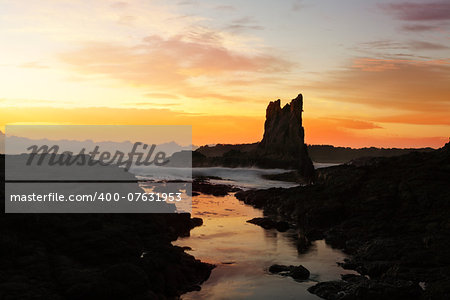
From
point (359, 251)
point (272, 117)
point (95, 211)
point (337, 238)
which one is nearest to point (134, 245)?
point (95, 211)

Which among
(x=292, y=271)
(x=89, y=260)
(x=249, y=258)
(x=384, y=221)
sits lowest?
(x=249, y=258)

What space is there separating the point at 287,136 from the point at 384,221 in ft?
332

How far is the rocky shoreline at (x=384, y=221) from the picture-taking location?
867 inches

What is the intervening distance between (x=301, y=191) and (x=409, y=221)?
20909 millimetres

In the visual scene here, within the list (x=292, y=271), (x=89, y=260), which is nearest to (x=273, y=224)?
(x=292, y=271)

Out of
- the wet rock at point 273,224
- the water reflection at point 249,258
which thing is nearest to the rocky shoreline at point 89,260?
the water reflection at point 249,258

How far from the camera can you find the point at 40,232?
872 inches

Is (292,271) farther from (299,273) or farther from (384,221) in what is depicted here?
(384,221)

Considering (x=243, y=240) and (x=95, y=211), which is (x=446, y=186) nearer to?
(x=243, y=240)

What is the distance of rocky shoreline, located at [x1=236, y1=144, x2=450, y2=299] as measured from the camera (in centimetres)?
2202

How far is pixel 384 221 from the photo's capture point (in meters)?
37.1

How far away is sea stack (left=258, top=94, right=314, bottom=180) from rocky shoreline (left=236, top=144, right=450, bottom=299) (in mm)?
72913

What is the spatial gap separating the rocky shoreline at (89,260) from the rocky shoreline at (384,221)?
832cm

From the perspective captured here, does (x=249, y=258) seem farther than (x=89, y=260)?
Yes
